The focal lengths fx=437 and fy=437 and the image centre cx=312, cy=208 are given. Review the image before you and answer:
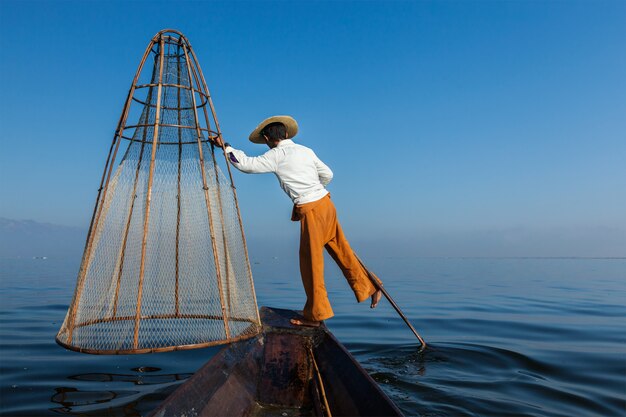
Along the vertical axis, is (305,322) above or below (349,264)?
below

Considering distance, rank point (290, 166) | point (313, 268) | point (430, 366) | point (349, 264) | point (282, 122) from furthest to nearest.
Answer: point (430, 366) < point (349, 264) < point (282, 122) < point (290, 166) < point (313, 268)

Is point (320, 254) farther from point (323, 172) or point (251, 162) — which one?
point (251, 162)

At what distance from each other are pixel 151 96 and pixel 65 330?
2.39 m

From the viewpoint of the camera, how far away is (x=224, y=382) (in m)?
3.06

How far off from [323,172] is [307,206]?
555 mm

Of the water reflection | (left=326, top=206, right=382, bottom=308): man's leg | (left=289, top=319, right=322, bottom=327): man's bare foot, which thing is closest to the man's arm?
(left=326, top=206, right=382, bottom=308): man's leg

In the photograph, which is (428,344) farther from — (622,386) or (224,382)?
(224,382)

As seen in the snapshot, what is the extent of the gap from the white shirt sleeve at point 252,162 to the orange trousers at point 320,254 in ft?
1.56

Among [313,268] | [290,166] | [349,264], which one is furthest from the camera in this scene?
[349,264]

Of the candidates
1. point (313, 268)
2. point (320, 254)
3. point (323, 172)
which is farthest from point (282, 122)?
point (313, 268)

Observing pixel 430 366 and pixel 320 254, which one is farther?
pixel 430 366

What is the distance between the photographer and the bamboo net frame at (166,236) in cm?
395

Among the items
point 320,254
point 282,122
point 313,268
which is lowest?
point 313,268

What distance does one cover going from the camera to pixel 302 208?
4016 mm
